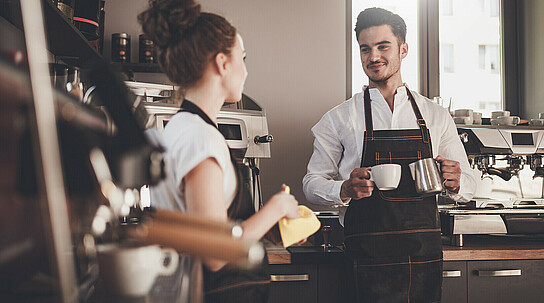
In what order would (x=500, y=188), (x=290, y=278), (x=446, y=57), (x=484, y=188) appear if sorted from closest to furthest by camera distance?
(x=290, y=278)
(x=484, y=188)
(x=500, y=188)
(x=446, y=57)

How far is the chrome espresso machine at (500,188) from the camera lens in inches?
85.2

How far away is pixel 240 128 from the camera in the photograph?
223cm

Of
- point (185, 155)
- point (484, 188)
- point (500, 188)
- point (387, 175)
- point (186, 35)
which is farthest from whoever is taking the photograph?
point (500, 188)

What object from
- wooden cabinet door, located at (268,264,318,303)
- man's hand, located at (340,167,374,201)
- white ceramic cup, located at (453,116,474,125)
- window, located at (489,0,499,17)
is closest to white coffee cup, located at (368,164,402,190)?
man's hand, located at (340,167,374,201)

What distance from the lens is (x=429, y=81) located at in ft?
10.0

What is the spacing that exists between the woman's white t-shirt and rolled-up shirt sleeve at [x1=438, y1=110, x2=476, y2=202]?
1.33 metres

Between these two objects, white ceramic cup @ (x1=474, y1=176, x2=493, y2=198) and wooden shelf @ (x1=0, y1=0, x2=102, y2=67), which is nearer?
wooden shelf @ (x1=0, y1=0, x2=102, y2=67)

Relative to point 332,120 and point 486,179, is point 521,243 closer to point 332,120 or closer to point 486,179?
point 486,179

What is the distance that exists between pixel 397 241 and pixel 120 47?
1.72 m

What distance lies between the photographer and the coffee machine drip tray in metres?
2.14

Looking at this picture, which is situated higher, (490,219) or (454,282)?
(490,219)

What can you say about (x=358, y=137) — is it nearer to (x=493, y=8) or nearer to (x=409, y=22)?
(x=409, y=22)

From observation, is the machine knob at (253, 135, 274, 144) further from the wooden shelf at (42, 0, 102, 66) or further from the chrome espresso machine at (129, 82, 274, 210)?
the wooden shelf at (42, 0, 102, 66)

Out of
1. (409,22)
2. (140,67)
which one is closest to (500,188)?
(409,22)
